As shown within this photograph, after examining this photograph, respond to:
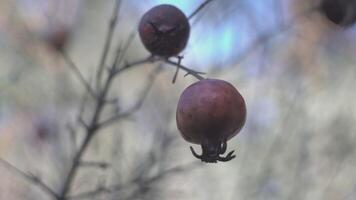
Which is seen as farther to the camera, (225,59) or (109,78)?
(225,59)

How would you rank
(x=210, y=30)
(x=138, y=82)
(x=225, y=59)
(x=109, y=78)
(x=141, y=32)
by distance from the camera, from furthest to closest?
(x=138, y=82) < (x=225, y=59) < (x=210, y=30) < (x=109, y=78) < (x=141, y=32)

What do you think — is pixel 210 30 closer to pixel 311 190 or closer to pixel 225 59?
pixel 225 59

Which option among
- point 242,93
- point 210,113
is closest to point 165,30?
point 210,113

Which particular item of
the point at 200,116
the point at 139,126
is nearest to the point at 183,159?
the point at 139,126

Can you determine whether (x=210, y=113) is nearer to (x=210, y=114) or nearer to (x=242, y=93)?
(x=210, y=114)

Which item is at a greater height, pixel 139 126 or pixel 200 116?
pixel 200 116

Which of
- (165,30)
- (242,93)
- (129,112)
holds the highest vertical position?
(165,30)

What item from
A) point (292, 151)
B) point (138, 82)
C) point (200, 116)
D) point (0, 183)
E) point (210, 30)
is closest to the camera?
point (200, 116)
